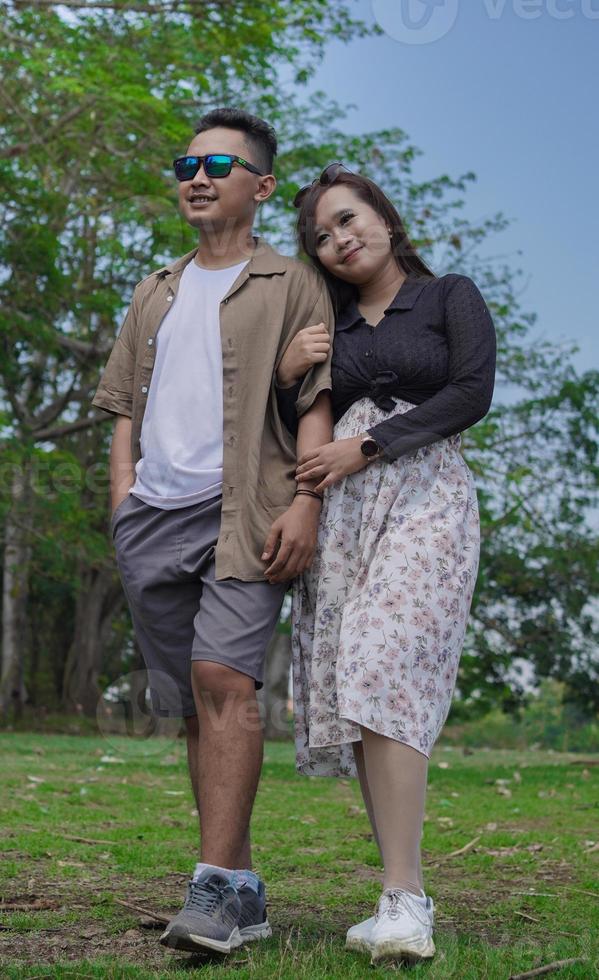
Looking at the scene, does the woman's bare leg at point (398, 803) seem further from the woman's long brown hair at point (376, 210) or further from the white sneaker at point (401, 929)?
the woman's long brown hair at point (376, 210)

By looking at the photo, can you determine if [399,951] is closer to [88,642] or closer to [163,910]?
[163,910]

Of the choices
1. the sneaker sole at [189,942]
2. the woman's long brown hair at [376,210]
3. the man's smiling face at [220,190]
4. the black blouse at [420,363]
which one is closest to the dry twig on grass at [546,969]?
the sneaker sole at [189,942]

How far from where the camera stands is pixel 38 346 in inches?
622

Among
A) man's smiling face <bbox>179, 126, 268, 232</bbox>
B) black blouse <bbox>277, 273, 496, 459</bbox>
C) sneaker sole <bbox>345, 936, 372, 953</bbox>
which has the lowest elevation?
sneaker sole <bbox>345, 936, 372, 953</bbox>

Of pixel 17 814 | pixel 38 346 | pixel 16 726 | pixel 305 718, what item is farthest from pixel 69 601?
pixel 305 718

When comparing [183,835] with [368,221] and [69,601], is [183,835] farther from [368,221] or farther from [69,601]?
[69,601]

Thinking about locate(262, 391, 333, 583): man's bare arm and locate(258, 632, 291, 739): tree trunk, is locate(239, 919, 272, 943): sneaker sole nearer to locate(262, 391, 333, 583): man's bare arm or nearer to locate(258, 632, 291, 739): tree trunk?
locate(262, 391, 333, 583): man's bare arm

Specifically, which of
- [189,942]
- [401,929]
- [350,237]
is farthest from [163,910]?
[350,237]

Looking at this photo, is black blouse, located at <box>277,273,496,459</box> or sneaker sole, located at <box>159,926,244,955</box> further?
black blouse, located at <box>277,273,496,459</box>

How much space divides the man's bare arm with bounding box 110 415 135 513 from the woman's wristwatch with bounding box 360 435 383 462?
823 millimetres

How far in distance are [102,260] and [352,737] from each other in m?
15.6

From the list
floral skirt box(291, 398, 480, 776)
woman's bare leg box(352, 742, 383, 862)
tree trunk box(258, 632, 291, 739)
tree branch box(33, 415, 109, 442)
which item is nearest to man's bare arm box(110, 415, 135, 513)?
floral skirt box(291, 398, 480, 776)

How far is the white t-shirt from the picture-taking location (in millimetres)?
3594

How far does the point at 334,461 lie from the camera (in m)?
3.44
